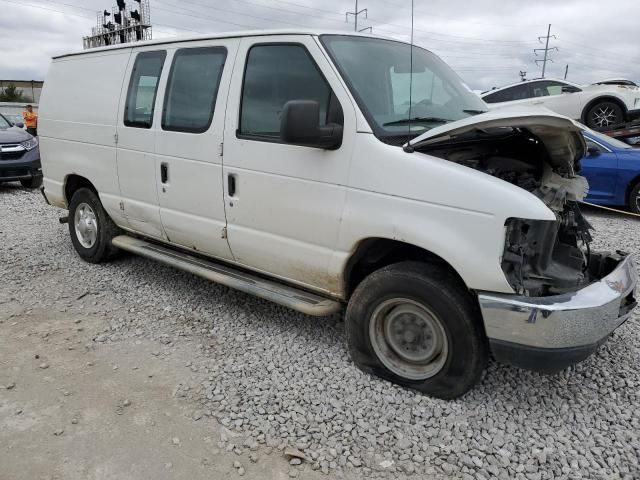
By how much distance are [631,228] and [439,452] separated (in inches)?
258

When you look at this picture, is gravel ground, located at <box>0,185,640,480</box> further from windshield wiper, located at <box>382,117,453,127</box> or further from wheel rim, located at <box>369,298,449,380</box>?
windshield wiper, located at <box>382,117,453,127</box>

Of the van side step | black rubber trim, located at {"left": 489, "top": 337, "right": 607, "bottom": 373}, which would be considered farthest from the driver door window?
black rubber trim, located at {"left": 489, "top": 337, "right": 607, "bottom": 373}

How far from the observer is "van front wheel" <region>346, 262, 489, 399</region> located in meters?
3.05

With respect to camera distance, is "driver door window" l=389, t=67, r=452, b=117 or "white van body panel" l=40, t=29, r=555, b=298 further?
"driver door window" l=389, t=67, r=452, b=117

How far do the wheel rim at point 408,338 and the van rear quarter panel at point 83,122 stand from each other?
119 inches

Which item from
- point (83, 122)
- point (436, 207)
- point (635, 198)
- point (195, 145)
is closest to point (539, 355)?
point (436, 207)

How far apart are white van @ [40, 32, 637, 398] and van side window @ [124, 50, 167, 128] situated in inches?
0.7

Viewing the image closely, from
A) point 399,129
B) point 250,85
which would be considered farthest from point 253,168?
point 399,129

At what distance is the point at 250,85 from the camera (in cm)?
385

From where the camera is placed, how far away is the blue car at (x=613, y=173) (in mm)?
8750

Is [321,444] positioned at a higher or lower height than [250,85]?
lower

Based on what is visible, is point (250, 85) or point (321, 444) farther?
point (250, 85)

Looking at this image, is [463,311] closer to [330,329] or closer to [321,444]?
[321,444]

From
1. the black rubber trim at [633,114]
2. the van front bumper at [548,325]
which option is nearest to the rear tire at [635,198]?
the black rubber trim at [633,114]
